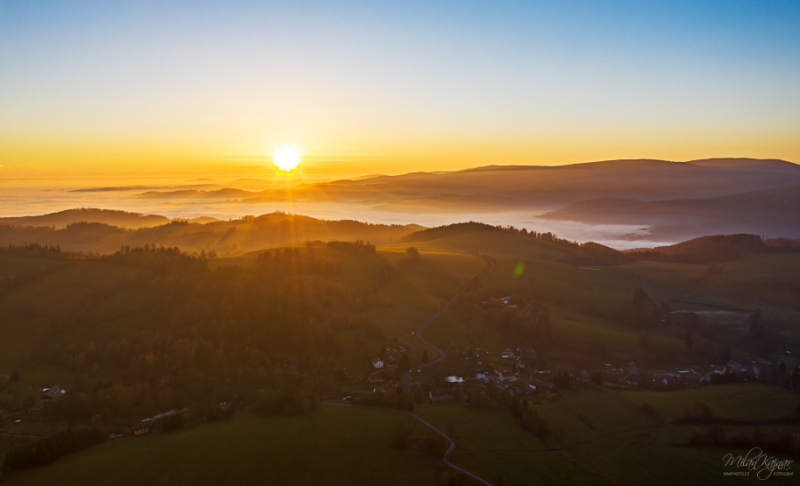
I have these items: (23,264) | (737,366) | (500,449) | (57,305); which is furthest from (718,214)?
(23,264)

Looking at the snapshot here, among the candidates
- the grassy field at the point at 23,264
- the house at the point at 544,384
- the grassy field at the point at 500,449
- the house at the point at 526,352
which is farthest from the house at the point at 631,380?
the grassy field at the point at 23,264

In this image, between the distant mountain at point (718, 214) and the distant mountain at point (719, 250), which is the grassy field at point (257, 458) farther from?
the distant mountain at point (718, 214)

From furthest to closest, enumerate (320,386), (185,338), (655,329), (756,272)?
1. (756,272)
2. (655,329)
3. (185,338)
4. (320,386)

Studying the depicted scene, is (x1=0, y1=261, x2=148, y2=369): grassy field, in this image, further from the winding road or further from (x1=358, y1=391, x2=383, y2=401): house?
the winding road

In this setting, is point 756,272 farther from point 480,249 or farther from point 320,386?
point 320,386

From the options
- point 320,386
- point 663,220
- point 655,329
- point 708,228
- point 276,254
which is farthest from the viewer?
point 663,220

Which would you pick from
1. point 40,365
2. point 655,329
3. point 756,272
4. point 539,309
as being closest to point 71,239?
point 40,365
